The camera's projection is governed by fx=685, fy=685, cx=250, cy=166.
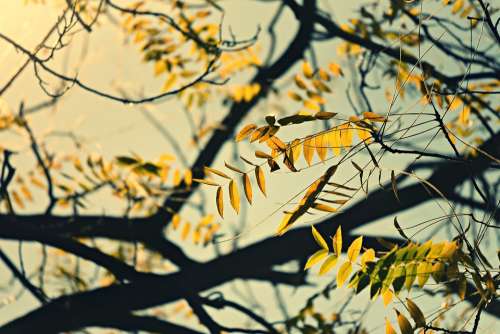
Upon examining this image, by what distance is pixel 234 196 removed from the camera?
5.24 feet

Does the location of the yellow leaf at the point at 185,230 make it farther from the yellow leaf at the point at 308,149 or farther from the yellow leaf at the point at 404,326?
the yellow leaf at the point at 404,326

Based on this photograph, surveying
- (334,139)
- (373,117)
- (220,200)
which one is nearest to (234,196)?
(220,200)

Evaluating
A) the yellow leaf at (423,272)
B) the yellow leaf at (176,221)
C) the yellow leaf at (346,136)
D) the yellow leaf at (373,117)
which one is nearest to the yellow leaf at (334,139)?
the yellow leaf at (346,136)

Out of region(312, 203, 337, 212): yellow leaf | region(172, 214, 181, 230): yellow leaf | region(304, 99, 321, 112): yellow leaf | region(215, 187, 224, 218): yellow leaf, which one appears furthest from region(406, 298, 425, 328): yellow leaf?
region(172, 214, 181, 230): yellow leaf

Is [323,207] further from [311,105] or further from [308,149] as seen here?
[311,105]

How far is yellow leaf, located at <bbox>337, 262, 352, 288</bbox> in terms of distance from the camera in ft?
5.07

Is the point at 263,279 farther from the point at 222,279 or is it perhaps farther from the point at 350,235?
the point at 350,235

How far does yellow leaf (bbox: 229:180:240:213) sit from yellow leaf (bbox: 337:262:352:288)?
0.27m

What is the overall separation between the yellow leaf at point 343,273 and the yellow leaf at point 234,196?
10.7 inches

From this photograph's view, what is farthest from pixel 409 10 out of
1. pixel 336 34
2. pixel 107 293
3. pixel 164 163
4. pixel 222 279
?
pixel 107 293

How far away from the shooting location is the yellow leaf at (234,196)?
1590 millimetres

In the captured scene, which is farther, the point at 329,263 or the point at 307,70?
the point at 307,70

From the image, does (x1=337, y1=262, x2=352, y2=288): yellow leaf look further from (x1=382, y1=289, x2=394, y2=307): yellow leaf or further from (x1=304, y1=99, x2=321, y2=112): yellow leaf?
(x1=304, y1=99, x2=321, y2=112): yellow leaf

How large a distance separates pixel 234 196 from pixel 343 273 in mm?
305
